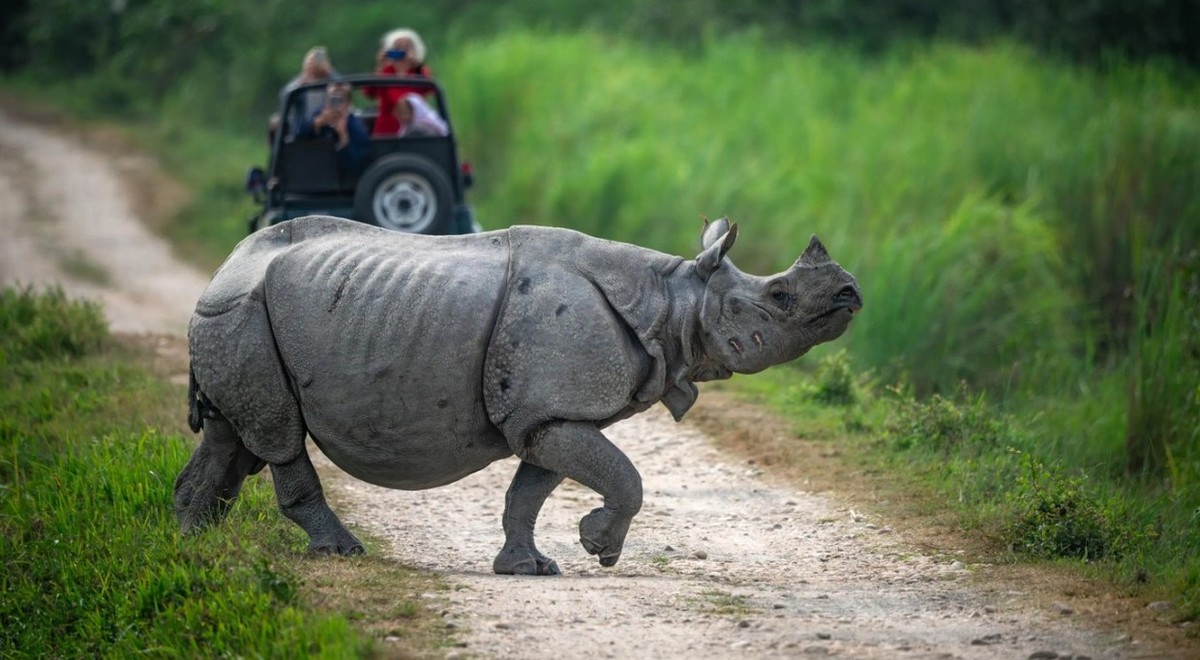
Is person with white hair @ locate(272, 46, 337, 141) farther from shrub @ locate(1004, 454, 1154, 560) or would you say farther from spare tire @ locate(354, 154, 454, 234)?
shrub @ locate(1004, 454, 1154, 560)

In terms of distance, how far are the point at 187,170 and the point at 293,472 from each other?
14519 millimetres

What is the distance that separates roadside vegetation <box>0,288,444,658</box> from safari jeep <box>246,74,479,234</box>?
2940 millimetres

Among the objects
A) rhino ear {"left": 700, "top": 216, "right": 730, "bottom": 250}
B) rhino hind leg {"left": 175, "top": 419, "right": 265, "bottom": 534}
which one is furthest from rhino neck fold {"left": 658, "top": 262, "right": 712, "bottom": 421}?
rhino hind leg {"left": 175, "top": 419, "right": 265, "bottom": 534}

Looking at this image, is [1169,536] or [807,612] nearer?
[807,612]

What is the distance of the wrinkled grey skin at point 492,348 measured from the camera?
20.3ft

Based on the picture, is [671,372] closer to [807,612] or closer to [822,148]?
[807,612]

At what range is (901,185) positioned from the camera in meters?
14.4

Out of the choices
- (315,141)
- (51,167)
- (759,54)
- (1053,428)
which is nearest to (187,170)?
(51,167)

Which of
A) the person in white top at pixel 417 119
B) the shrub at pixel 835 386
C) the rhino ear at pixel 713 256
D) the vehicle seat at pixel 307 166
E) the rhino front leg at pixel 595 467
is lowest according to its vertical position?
the shrub at pixel 835 386

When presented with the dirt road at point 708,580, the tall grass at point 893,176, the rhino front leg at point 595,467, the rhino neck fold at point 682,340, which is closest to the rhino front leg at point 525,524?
the dirt road at point 708,580

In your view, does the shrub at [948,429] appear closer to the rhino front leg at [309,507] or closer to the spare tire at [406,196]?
the rhino front leg at [309,507]

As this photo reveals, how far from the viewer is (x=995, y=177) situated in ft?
49.9

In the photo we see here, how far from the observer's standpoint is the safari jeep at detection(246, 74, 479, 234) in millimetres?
11914

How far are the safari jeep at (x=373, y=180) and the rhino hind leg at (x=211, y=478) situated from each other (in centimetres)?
517
